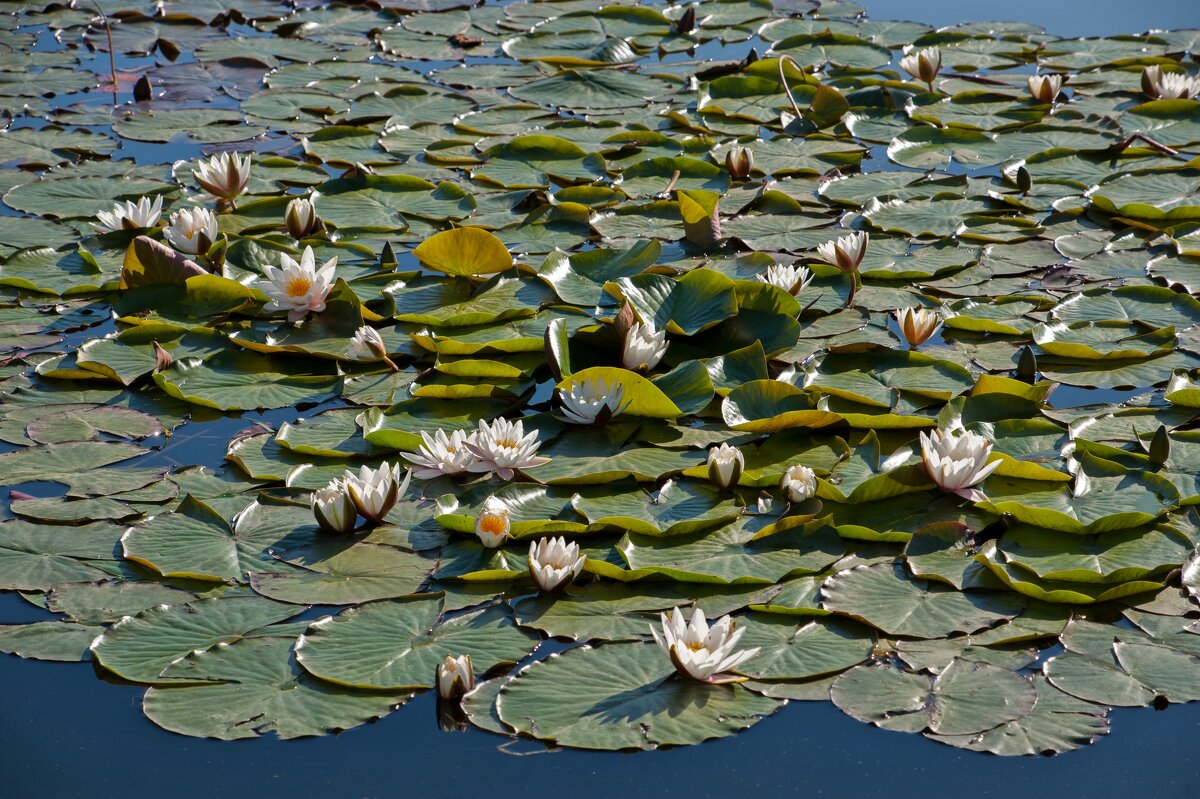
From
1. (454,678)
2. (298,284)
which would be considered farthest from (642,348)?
(454,678)

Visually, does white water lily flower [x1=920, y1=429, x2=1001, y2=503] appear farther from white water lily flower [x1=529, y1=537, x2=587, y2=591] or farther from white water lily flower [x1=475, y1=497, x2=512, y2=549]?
white water lily flower [x1=475, y1=497, x2=512, y2=549]

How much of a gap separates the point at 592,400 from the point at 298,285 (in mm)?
1252

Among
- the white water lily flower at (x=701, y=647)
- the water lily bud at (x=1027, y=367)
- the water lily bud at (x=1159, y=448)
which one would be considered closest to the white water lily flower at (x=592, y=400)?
the white water lily flower at (x=701, y=647)

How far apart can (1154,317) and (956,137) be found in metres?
1.96

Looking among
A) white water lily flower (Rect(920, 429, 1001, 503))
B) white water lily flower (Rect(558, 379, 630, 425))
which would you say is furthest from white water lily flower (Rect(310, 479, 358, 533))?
white water lily flower (Rect(920, 429, 1001, 503))

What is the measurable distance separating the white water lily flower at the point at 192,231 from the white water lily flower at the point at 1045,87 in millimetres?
4211

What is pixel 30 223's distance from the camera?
503cm

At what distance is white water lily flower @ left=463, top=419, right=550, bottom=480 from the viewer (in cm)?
329

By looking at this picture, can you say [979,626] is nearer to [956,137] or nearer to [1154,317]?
[1154,317]

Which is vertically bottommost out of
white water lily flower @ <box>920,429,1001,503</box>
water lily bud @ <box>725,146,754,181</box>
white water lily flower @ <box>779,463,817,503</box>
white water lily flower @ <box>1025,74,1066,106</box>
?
white water lily flower @ <box>779,463,817,503</box>

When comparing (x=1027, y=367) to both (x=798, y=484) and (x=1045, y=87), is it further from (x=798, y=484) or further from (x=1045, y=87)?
(x=1045, y=87)

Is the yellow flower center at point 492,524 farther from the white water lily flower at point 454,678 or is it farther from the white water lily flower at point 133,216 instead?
the white water lily flower at point 133,216

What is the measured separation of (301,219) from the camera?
4793 mm

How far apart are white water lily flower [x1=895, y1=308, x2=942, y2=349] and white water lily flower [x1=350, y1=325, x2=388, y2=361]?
5.67 feet
